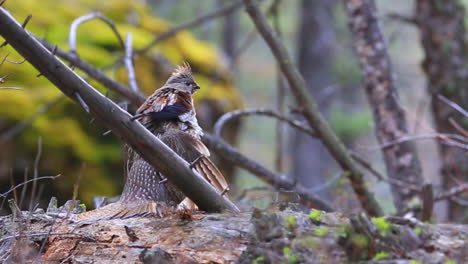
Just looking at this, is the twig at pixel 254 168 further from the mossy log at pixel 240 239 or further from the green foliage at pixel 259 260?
the green foliage at pixel 259 260

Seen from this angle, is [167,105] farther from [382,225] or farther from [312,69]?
[312,69]

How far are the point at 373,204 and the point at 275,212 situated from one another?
123 inches

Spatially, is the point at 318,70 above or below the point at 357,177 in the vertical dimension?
above

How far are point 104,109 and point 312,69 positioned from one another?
12.1m

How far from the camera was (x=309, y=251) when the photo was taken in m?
3.02

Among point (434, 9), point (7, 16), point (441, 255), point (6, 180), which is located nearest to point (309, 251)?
point (441, 255)

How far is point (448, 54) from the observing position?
7656 millimetres

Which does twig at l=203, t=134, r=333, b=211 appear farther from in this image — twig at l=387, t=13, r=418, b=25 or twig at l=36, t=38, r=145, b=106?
twig at l=387, t=13, r=418, b=25

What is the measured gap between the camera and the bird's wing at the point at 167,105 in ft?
14.5

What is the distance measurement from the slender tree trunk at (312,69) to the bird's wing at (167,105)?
1033cm

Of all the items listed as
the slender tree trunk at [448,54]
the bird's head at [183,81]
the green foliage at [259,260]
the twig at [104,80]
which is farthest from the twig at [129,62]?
the green foliage at [259,260]

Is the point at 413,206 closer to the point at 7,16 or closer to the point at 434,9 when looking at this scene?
the point at 434,9

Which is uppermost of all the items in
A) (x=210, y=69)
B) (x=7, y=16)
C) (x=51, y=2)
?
(x=51, y=2)

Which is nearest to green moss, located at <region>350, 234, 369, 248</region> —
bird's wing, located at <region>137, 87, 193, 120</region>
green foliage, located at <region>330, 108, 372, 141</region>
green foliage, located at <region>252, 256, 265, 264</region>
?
green foliage, located at <region>252, 256, 265, 264</region>
